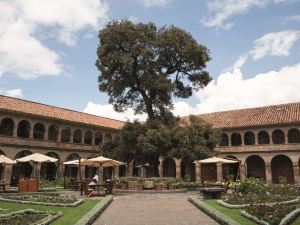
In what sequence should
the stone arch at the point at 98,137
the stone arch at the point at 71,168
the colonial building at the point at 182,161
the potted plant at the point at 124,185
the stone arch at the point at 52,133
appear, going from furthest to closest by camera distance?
the stone arch at the point at 98,137 → the stone arch at the point at 71,168 → the stone arch at the point at 52,133 → the colonial building at the point at 182,161 → the potted plant at the point at 124,185

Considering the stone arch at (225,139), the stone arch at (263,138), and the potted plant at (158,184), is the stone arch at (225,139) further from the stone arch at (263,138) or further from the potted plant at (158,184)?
the potted plant at (158,184)

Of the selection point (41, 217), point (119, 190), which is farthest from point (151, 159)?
point (41, 217)

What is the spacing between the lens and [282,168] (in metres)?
36.0

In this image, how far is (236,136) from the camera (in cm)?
3891

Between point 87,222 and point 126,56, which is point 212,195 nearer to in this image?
point 87,222

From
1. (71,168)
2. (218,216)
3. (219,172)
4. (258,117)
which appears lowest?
(218,216)

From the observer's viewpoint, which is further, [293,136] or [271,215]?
[293,136]

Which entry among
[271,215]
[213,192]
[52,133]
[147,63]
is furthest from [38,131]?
[271,215]

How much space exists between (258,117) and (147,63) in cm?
1731

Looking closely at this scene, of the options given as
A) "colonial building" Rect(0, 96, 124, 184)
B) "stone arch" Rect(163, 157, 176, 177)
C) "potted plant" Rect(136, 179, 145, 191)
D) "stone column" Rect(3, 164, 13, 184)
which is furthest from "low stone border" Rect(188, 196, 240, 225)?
"stone arch" Rect(163, 157, 176, 177)

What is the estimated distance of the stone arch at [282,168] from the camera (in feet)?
116

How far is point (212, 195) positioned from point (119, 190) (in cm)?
727

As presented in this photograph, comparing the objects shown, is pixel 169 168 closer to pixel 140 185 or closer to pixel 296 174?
pixel 296 174

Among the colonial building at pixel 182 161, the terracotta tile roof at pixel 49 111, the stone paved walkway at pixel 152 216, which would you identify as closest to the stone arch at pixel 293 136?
the colonial building at pixel 182 161
